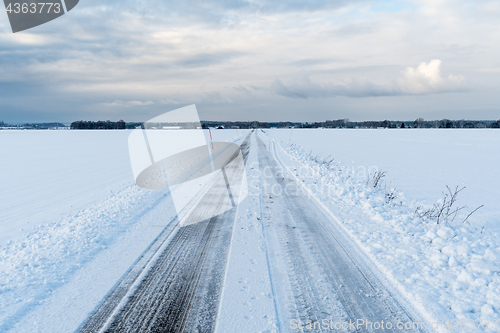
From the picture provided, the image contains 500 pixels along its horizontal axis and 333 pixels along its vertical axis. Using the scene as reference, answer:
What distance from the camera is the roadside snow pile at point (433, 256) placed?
3.41 metres

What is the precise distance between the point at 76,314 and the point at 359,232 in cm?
509

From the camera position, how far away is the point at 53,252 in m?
4.94

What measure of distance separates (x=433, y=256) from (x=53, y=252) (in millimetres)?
6673

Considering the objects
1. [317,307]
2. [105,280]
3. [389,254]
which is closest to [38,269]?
[105,280]

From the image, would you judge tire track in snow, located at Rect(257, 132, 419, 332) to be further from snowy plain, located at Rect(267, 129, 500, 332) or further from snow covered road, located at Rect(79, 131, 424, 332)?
snowy plain, located at Rect(267, 129, 500, 332)

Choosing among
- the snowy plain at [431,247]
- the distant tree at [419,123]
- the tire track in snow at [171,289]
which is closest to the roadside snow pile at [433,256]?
the snowy plain at [431,247]

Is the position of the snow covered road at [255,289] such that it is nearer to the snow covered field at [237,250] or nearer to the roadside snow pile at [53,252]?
the snow covered field at [237,250]

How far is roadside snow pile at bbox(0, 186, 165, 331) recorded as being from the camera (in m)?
3.75

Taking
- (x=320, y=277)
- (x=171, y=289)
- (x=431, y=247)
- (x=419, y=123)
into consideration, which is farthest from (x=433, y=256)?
(x=419, y=123)

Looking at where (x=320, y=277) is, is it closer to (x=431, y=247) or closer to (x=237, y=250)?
(x=237, y=250)

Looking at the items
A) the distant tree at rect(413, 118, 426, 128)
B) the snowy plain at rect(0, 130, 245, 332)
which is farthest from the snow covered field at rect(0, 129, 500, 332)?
the distant tree at rect(413, 118, 426, 128)

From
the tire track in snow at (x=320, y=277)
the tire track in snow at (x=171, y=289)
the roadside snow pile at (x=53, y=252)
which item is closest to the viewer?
the tire track in snow at (x=171, y=289)

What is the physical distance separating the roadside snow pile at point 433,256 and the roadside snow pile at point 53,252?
4.99m

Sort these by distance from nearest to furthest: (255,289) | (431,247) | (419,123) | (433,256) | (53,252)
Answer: (255,289)
(433,256)
(53,252)
(431,247)
(419,123)
